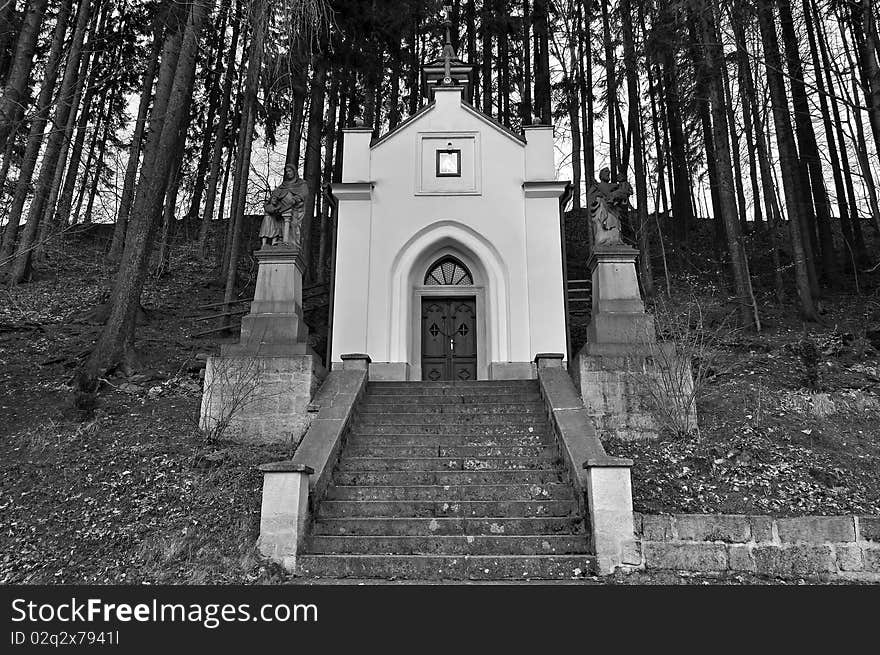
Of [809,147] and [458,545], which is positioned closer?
[458,545]

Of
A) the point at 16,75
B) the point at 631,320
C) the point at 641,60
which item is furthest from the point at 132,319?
the point at 641,60

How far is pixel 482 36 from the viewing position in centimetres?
2162

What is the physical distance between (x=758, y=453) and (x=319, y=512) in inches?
227

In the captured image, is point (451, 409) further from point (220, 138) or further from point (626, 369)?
point (220, 138)

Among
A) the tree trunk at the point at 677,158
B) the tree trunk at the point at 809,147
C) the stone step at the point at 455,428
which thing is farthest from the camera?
the tree trunk at the point at 677,158

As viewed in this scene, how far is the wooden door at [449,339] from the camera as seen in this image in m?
13.6

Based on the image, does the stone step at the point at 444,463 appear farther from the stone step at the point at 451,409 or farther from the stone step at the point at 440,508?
the stone step at the point at 451,409

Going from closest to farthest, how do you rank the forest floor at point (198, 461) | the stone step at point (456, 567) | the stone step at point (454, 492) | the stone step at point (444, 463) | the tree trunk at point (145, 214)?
1. the stone step at point (456, 567)
2. the forest floor at point (198, 461)
3. the stone step at point (454, 492)
4. the stone step at point (444, 463)
5. the tree trunk at point (145, 214)

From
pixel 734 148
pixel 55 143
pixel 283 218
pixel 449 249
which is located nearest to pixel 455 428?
pixel 283 218

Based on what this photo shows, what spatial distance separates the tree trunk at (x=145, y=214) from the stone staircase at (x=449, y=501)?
4.39 m

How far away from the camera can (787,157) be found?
52.8ft

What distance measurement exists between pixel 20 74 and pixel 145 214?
2.79 meters

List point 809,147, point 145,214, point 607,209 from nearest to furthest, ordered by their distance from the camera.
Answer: point 145,214 < point 607,209 < point 809,147

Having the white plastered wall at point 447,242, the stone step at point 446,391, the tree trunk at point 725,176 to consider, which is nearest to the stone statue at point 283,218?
the white plastered wall at point 447,242
